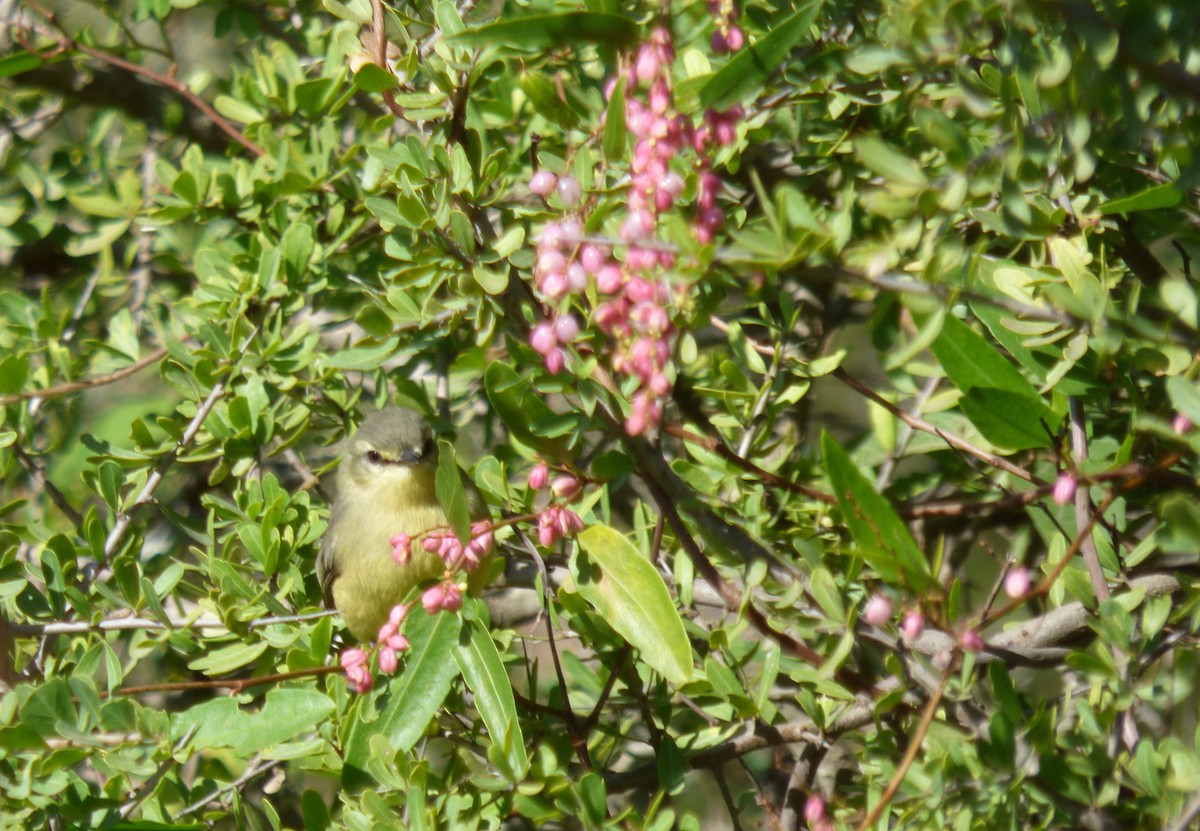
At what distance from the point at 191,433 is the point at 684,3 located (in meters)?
1.67

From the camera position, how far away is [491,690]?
2.38 metres

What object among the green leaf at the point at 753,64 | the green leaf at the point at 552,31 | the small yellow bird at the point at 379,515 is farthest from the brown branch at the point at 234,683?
the green leaf at the point at 753,64

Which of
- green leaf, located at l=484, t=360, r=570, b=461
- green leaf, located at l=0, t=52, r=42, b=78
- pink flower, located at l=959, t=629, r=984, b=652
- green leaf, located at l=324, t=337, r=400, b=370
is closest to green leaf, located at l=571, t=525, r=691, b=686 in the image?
green leaf, located at l=484, t=360, r=570, b=461

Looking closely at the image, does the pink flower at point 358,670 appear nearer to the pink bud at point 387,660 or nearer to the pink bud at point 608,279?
the pink bud at point 387,660

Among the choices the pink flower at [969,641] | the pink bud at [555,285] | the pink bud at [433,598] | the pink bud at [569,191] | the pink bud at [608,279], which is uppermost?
the pink bud at [569,191]

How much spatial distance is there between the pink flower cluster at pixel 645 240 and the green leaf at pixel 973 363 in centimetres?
50

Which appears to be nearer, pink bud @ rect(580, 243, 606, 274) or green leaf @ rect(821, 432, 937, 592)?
green leaf @ rect(821, 432, 937, 592)

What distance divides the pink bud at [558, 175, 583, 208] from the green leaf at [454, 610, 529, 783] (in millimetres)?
910

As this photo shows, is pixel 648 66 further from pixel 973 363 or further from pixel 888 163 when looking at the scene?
pixel 973 363

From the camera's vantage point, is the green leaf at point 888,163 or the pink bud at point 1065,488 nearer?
the green leaf at point 888,163

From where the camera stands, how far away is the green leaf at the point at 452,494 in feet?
7.32

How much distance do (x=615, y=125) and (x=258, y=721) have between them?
151 cm

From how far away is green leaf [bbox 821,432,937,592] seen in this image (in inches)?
69.5

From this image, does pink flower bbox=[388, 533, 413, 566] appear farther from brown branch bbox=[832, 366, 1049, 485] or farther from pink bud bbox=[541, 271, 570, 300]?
brown branch bbox=[832, 366, 1049, 485]
